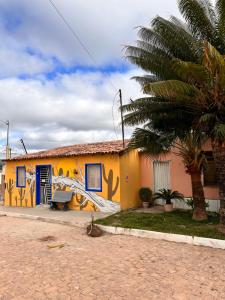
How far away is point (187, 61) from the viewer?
878cm

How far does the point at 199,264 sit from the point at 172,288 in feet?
5.02

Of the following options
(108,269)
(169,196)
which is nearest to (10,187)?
(169,196)

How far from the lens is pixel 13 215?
43.3 feet

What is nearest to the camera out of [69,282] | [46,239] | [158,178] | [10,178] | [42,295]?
[42,295]

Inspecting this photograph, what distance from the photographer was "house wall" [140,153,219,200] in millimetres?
12539

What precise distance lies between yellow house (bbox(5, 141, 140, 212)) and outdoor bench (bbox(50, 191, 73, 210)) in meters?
0.26

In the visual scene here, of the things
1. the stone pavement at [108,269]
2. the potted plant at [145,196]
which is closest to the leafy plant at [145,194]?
the potted plant at [145,196]

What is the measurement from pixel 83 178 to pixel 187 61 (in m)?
7.44

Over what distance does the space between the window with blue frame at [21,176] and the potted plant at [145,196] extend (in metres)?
6.99

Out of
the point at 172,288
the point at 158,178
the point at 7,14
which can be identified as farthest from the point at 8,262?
the point at 158,178

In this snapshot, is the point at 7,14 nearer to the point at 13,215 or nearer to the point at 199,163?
the point at 199,163

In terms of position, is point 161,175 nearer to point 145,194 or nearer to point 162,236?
point 145,194

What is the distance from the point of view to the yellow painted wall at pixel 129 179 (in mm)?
12703

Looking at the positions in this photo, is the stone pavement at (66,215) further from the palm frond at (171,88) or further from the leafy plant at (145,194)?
the palm frond at (171,88)
